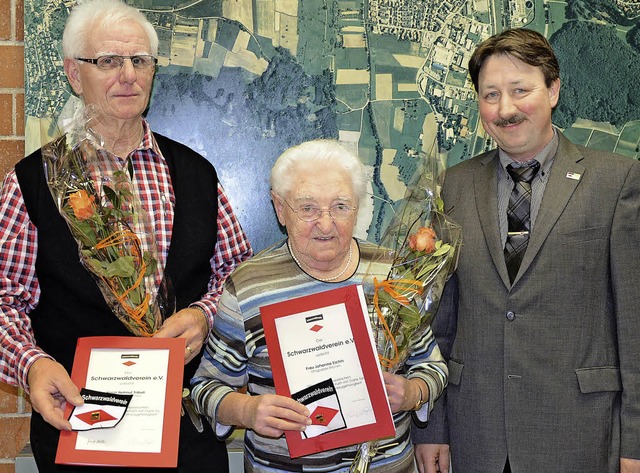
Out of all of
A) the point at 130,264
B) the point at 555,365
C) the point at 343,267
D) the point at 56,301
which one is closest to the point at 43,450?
the point at 56,301

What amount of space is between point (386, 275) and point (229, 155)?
1077 millimetres

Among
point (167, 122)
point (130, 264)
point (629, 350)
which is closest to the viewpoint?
point (130, 264)

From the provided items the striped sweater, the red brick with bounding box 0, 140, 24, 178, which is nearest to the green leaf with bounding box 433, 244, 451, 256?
the striped sweater

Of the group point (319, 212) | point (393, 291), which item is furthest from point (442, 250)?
point (319, 212)

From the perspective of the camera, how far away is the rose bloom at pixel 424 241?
5.98 feet

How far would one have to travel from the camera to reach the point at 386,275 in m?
1.90

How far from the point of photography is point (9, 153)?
269 centimetres

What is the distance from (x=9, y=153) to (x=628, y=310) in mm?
2196

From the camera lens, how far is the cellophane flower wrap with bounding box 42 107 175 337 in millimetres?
1796

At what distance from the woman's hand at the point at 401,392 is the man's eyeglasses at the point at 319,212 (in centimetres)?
41

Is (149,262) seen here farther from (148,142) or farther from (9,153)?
(9,153)

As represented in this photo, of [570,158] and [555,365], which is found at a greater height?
[570,158]

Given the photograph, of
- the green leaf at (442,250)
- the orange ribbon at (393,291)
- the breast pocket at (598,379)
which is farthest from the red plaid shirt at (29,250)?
the breast pocket at (598,379)

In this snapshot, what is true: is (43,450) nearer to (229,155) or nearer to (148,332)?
(148,332)
